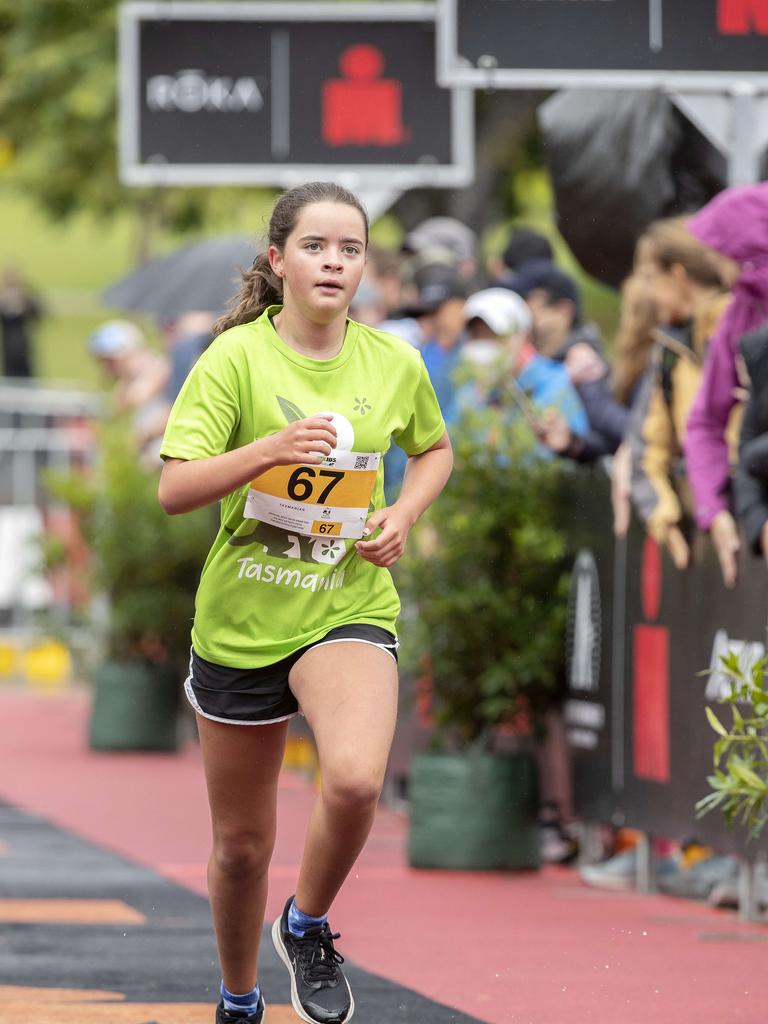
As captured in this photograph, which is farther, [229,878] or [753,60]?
[753,60]

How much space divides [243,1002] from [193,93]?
316 inches

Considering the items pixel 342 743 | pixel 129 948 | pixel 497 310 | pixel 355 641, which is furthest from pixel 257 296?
pixel 497 310

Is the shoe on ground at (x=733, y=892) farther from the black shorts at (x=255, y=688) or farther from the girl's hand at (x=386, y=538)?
the girl's hand at (x=386, y=538)

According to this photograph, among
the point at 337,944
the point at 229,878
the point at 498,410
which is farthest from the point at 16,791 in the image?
the point at 229,878

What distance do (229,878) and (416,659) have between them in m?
4.66

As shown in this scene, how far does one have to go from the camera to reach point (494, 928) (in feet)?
28.6

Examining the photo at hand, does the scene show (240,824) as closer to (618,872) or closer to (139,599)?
(618,872)

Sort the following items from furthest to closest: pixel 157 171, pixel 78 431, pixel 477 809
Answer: pixel 78 431, pixel 157 171, pixel 477 809

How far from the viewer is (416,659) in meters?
10.6

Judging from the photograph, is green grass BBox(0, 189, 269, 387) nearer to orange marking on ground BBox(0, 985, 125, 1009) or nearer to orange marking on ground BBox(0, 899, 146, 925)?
orange marking on ground BBox(0, 899, 146, 925)

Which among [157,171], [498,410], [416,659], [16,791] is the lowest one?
[16,791]

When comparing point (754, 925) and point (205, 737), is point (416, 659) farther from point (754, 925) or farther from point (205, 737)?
point (205, 737)

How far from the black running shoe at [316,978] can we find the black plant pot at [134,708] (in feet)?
33.0

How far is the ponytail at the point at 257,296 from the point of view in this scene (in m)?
6.16
